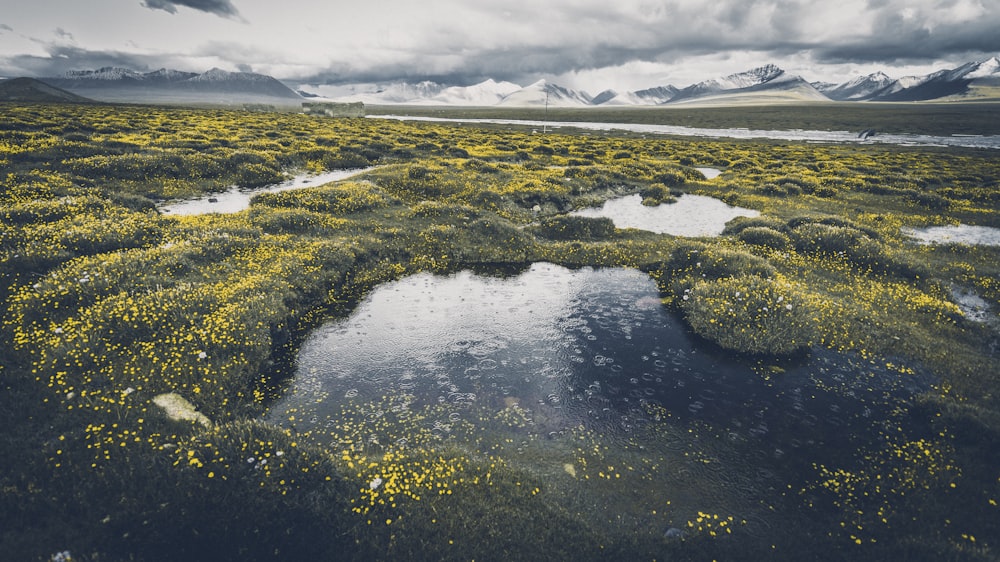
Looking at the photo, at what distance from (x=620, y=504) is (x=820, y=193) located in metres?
43.1

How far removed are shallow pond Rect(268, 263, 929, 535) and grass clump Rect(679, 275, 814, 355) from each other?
24.6 inches

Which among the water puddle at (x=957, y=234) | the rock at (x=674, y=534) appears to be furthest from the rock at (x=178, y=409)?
the water puddle at (x=957, y=234)

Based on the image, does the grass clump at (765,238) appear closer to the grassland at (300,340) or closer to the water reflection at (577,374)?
the grassland at (300,340)

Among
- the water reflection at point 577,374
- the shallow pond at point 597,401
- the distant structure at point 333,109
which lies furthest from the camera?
the distant structure at point 333,109

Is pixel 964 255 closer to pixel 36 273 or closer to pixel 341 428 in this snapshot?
pixel 341 428

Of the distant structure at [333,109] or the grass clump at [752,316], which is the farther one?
the distant structure at [333,109]

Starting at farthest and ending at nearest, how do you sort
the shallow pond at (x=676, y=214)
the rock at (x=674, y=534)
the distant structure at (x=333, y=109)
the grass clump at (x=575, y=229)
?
1. the distant structure at (x=333, y=109)
2. the shallow pond at (x=676, y=214)
3. the grass clump at (x=575, y=229)
4. the rock at (x=674, y=534)

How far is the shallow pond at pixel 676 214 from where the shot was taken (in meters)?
29.1

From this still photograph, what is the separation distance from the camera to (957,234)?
28.3 m

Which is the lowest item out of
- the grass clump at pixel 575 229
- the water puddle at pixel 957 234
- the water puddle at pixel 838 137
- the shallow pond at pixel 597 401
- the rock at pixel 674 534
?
the rock at pixel 674 534

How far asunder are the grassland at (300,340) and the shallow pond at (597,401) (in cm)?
51

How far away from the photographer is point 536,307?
17109mm

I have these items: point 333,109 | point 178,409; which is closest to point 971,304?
point 178,409

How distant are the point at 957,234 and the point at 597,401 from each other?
3294 centimetres
